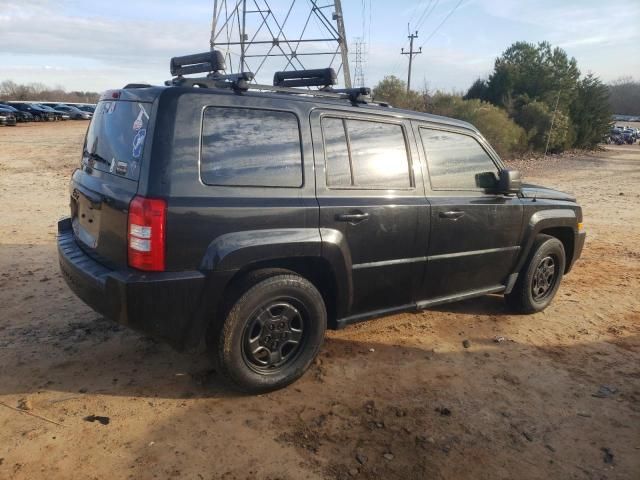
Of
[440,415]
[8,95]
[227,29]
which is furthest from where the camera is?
[8,95]

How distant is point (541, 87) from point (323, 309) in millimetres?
37160

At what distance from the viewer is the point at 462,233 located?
4.03 meters

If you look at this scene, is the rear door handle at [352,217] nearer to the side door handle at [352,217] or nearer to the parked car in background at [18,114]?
the side door handle at [352,217]

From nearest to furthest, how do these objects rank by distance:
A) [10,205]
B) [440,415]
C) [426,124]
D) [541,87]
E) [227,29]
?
[440,415] → [426,124] → [10,205] → [227,29] → [541,87]

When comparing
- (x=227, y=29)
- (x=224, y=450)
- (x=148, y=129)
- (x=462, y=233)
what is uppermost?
(x=227, y=29)

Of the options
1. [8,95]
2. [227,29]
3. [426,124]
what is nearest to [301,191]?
[426,124]

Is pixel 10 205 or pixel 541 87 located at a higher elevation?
pixel 541 87

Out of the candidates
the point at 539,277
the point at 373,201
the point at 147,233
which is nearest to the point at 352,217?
the point at 373,201

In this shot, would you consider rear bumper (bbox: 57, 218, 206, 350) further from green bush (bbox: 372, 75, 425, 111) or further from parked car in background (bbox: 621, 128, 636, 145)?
parked car in background (bbox: 621, 128, 636, 145)

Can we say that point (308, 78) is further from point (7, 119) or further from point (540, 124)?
point (7, 119)

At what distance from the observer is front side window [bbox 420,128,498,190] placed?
156 inches

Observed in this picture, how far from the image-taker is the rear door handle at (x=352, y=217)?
3.33 metres

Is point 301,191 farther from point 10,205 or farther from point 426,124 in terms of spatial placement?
point 10,205

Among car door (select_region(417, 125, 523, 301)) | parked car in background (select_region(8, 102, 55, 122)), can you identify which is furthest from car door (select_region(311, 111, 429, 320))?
parked car in background (select_region(8, 102, 55, 122))
